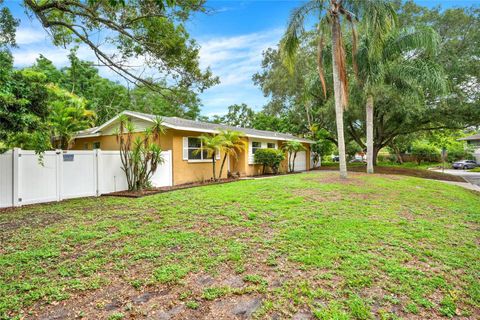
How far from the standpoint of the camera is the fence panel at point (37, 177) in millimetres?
7641

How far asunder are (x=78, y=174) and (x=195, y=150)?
197 inches

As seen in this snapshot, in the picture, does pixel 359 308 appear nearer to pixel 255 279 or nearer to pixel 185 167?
pixel 255 279

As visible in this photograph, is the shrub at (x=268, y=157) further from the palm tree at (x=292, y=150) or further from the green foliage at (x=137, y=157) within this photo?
the green foliage at (x=137, y=157)

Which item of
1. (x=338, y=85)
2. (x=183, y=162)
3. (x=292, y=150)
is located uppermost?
(x=338, y=85)

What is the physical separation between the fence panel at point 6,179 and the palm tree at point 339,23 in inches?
397

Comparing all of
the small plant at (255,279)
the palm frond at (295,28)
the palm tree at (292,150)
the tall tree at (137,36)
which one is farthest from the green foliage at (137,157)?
the palm tree at (292,150)

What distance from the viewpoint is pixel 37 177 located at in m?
7.98

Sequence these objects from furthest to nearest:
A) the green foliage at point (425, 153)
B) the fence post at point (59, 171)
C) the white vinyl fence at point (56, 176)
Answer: the green foliage at point (425, 153)
the fence post at point (59, 171)
the white vinyl fence at point (56, 176)

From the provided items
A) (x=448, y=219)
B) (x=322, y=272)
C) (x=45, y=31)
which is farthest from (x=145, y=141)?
(x=448, y=219)

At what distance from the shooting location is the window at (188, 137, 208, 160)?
13.0 meters

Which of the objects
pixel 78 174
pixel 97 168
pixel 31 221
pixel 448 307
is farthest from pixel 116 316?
pixel 97 168

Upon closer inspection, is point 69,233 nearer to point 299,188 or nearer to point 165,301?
point 165,301

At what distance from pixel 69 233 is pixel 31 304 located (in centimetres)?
238

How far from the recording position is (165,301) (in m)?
2.96
